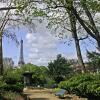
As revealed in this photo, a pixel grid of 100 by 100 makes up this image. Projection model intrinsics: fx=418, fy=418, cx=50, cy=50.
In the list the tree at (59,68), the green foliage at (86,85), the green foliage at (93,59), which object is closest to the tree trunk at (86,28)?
the green foliage at (86,85)

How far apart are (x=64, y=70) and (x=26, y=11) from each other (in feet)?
205

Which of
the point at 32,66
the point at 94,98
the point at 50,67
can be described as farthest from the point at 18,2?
the point at 50,67

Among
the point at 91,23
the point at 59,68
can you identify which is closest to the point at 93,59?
the point at 59,68

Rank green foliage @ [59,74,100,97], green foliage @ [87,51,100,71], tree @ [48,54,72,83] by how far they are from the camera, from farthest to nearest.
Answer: green foliage @ [87,51,100,71]
tree @ [48,54,72,83]
green foliage @ [59,74,100,97]

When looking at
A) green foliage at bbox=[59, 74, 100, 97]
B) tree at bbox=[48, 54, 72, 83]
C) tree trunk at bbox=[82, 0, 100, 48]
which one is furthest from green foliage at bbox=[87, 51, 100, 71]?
tree trunk at bbox=[82, 0, 100, 48]

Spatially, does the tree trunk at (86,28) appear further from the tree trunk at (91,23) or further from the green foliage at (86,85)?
the green foliage at (86,85)

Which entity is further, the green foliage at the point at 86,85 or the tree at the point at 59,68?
the tree at the point at 59,68

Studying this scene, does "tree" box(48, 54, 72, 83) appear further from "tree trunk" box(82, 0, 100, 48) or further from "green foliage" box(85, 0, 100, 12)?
"green foliage" box(85, 0, 100, 12)

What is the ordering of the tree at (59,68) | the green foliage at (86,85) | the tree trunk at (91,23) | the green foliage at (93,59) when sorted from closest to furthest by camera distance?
the green foliage at (86,85)
the tree trunk at (91,23)
the tree at (59,68)
the green foliage at (93,59)

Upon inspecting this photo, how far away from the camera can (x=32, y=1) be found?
2358 cm

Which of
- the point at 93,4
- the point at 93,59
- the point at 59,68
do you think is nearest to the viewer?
the point at 93,4

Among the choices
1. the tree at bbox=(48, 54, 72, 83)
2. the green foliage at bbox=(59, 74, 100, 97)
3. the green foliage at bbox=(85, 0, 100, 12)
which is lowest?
the green foliage at bbox=(59, 74, 100, 97)

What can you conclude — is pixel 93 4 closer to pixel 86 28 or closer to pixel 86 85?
Result: pixel 86 28

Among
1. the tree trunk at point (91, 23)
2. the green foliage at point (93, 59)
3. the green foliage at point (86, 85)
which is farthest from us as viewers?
the green foliage at point (93, 59)
